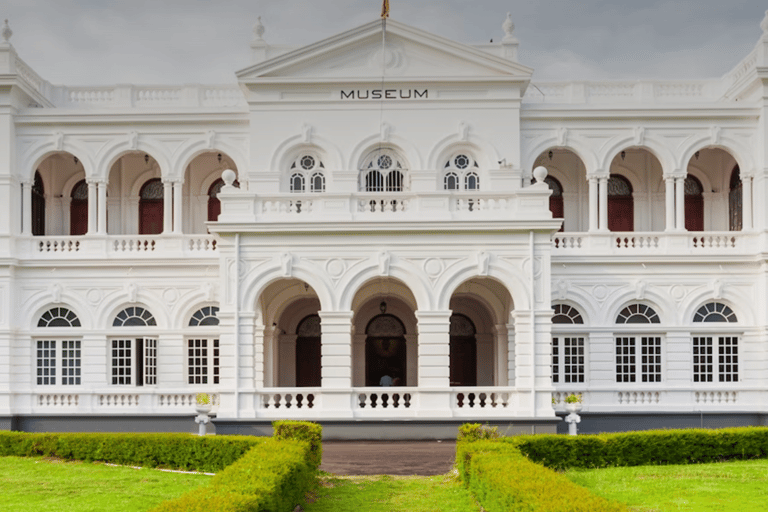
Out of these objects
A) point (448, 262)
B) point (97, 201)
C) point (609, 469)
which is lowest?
point (609, 469)

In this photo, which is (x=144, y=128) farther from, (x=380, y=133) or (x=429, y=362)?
Result: (x=429, y=362)

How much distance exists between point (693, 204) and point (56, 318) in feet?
68.9

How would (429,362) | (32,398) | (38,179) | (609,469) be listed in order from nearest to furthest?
(609,469) < (429,362) < (32,398) < (38,179)

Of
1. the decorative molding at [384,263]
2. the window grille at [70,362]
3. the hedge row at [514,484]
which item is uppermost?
the decorative molding at [384,263]

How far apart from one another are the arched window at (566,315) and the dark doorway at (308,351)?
8.23 m

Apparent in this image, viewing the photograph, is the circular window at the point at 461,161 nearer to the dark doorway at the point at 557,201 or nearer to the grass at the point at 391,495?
the dark doorway at the point at 557,201

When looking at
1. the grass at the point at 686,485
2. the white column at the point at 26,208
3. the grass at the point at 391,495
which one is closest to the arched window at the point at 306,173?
the white column at the point at 26,208

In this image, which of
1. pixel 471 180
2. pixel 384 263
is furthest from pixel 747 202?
pixel 384 263

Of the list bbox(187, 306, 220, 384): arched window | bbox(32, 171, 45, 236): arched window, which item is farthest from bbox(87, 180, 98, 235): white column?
bbox(187, 306, 220, 384): arched window

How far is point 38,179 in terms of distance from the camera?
3256 centimetres

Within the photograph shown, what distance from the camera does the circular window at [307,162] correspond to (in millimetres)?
30391

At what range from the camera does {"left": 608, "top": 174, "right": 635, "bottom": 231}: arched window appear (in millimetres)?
32375

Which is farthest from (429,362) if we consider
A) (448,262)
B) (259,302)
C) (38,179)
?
(38,179)

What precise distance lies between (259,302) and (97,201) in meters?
7.31
